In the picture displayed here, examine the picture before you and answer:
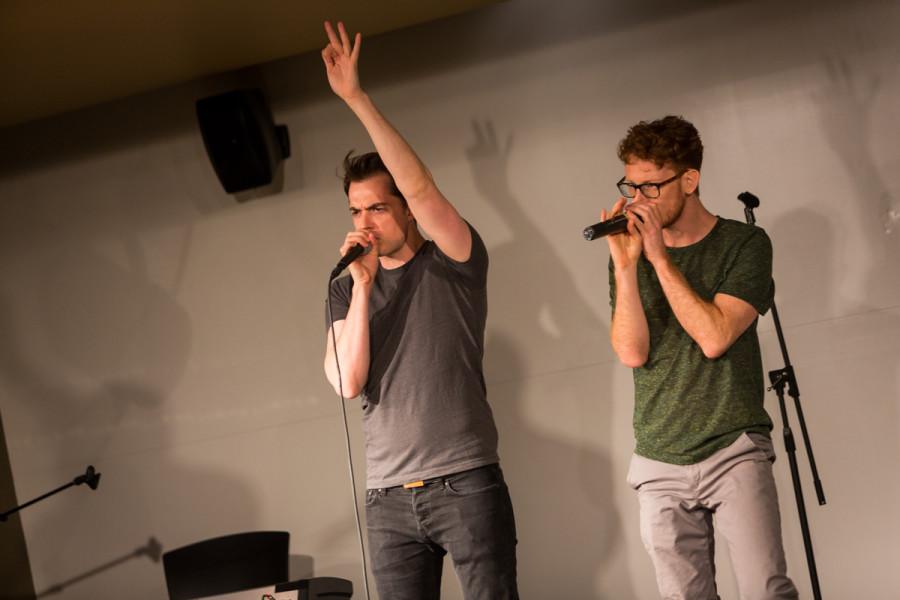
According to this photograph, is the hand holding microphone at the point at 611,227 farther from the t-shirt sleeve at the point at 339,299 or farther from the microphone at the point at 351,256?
the t-shirt sleeve at the point at 339,299

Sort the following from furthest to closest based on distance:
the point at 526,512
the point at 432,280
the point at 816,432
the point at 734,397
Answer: the point at 526,512
the point at 816,432
the point at 432,280
the point at 734,397

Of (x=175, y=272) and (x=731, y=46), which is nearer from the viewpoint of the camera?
(x=731, y=46)

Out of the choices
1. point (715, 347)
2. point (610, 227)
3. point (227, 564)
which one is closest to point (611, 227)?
point (610, 227)

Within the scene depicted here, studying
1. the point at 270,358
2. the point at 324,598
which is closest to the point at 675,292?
the point at 324,598

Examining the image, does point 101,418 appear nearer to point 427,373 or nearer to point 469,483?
point 427,373

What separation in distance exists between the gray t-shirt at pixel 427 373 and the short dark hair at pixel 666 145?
51 centimetres

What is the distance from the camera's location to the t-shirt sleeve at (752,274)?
226cm

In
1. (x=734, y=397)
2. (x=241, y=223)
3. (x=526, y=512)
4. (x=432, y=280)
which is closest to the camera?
(x=734, y=397)

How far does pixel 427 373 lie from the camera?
2.33 m

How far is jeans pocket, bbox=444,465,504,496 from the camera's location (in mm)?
2242

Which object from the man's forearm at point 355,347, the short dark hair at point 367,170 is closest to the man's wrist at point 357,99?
the short dark hair at point 367,170

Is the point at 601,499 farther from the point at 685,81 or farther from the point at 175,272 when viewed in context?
the point at 175,272

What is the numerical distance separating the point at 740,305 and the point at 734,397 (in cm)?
23

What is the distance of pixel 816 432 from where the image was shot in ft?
11.4
